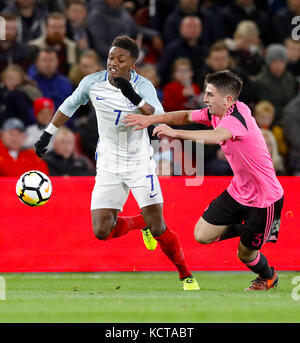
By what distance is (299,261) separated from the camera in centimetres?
1040

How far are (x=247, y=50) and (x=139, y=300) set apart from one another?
23.5ft

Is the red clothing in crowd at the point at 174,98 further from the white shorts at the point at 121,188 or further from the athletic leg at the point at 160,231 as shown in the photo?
the athletic leg at the point at 160,231

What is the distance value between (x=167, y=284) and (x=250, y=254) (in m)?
1.47

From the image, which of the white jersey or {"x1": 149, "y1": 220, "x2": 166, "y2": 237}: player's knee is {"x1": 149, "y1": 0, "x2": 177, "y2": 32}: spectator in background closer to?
the white jersey

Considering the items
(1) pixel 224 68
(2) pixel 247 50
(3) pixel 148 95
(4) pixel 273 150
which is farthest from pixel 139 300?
(2) pixel 247 50

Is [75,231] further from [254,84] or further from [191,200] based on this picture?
[254,84]

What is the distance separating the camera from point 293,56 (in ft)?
47.0

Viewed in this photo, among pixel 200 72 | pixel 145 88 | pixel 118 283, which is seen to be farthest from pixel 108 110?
pixel 200 72

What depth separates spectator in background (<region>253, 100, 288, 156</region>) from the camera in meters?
13.0

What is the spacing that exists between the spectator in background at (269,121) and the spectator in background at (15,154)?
3.47 meters

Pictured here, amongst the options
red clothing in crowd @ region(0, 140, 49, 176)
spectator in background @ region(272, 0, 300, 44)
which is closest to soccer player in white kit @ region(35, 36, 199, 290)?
red clothing in crowd @ region(0, 140, 49, 176)

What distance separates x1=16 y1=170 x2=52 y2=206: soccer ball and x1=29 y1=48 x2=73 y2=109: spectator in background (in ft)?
13.1

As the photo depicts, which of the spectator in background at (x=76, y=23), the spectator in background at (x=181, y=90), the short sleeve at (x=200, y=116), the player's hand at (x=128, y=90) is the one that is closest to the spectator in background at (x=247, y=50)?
the spectator in background at (x=181, y=90)

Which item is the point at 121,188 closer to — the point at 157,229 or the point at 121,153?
the point at 121,153
